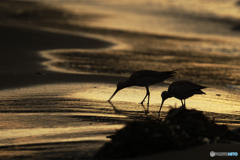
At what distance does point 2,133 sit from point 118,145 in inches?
71.4

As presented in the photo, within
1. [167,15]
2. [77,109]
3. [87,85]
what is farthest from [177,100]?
[167,15]

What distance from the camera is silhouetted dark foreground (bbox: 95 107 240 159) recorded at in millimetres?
4113

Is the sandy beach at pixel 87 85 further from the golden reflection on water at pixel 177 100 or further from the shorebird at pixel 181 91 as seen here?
Result: the shorebird at pixel 181 91

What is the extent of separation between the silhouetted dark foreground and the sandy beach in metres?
0.15

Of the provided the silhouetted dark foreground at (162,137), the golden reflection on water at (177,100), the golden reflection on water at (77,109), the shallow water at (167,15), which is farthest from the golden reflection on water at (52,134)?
the shallow water at (167,15)

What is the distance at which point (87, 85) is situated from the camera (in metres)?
8.72

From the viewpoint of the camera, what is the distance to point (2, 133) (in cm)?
497

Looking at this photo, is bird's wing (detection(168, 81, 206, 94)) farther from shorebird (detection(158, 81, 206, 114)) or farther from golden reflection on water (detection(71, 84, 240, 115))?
golden reflection on water (detection(71, 84, 240, 115))

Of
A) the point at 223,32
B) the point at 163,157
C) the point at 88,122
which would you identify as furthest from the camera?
the point at 223,32

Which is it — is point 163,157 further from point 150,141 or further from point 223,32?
point 223,32

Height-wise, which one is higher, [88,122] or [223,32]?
[223,32]

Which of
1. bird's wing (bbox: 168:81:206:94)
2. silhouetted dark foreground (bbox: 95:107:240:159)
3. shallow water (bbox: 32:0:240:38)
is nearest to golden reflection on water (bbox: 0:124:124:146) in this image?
silhouetted dark foreground (bbox: 95:107:240:159)

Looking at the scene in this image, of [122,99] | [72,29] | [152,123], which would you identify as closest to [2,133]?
[152,123]

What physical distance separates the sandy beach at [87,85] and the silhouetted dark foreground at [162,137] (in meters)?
0.15
